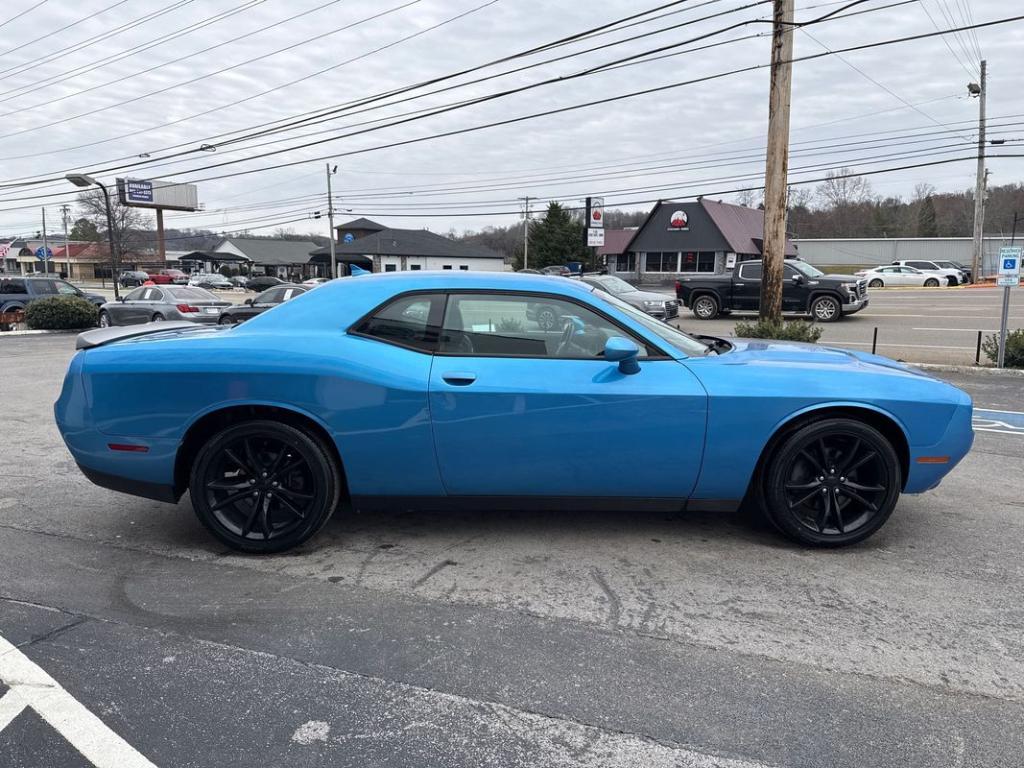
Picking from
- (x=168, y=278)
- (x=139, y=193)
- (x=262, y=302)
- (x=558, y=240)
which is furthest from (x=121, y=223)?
(x=262, y=302)

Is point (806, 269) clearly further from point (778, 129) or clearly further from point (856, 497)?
point (856, 497)

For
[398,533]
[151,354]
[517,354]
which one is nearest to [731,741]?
[517,354]

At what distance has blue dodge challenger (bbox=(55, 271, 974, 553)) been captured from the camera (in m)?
3.79

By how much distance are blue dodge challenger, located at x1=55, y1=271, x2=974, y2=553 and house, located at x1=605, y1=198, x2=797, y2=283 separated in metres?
47.2

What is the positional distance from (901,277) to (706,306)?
924 inches

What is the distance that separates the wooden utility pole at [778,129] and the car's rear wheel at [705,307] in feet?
33.8

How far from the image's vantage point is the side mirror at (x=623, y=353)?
370 centimetres

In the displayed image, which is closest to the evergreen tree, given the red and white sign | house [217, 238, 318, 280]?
the red and white sign

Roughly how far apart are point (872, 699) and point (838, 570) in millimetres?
1204

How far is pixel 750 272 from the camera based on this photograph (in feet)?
73.6

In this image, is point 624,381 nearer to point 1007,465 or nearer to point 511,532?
point 511,532

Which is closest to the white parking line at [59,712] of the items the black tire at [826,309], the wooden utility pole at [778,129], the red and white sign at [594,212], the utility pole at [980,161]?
the wooden utility pole at [778,129]

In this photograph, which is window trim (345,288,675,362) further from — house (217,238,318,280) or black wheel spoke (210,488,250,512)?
house (217,238,318,280)

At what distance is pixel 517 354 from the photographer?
12.8 feet
